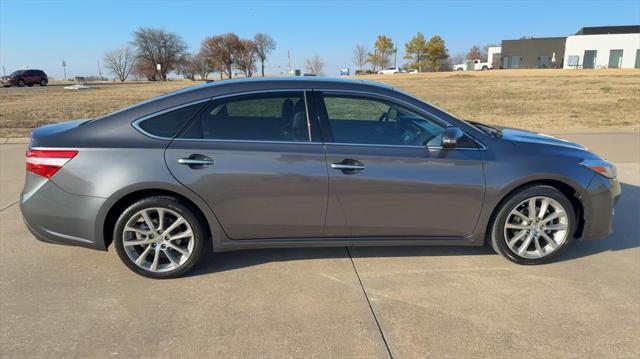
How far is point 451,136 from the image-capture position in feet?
11.3

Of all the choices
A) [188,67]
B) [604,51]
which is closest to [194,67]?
[188,67]

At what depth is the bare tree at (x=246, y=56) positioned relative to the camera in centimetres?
8031

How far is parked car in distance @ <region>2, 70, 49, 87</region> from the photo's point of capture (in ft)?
143

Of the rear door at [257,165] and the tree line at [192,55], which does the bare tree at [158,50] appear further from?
the rear door at [257,165]

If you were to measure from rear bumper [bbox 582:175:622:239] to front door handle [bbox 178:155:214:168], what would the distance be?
312 cm

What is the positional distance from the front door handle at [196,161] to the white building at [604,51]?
283ft

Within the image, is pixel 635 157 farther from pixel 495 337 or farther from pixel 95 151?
pixel 95 151

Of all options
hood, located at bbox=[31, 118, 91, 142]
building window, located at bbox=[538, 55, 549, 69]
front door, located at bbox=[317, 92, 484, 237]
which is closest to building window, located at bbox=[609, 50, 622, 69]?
building window, located at bbox=[538, 55, 549, 69]

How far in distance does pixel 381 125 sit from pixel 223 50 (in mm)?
88305

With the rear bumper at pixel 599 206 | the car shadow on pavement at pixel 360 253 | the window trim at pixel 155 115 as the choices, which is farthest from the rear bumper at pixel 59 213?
the rear bumper at pixel 599 206

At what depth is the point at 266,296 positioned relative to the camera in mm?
3316

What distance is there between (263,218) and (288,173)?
16.7 inches

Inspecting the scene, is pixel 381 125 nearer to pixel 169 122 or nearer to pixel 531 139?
pixel 531 139

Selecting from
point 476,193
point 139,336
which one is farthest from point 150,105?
point 476,193
